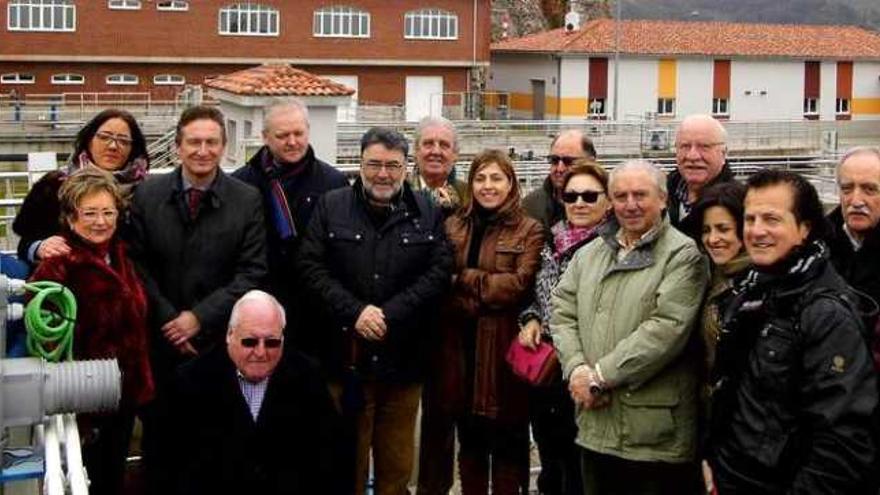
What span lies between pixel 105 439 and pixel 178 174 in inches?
43.8

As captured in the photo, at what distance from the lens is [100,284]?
167 inches

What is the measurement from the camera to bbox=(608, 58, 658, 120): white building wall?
45281mm

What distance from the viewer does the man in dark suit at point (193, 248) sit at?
460 cm

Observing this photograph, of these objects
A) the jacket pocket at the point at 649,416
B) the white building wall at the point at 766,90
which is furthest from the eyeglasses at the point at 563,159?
the white building wall at the point at 766,90

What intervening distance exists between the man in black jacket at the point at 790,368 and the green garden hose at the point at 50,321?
207 centimetres

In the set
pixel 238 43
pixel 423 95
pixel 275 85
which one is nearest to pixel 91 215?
pixel 275 85

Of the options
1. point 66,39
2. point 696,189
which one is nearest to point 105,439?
point 696,189

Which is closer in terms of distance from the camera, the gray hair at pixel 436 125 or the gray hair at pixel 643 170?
the gray hair at pixel 643 170

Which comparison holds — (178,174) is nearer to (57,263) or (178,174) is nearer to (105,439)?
(57,263)

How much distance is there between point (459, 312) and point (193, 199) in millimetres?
1218

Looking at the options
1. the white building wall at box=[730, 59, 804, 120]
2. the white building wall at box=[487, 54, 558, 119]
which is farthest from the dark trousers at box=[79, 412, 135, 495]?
the white building wall at box=[730, 59, 804, 120]

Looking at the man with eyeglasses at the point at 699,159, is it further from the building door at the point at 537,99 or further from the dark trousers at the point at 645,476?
the building door at the point at 537,99

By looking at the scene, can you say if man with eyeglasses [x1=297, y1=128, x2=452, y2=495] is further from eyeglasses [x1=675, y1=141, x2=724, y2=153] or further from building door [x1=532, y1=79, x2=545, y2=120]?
building door [x1=532, y1=79, x2=545, y2=120]

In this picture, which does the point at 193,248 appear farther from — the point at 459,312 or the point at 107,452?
the point at 459,312
